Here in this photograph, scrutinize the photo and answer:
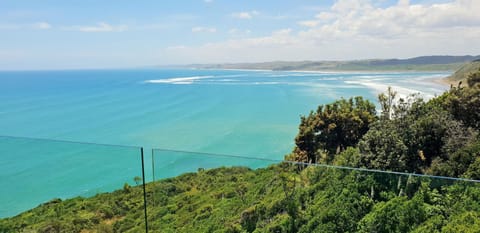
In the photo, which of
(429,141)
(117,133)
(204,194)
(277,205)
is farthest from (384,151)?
(117,133)

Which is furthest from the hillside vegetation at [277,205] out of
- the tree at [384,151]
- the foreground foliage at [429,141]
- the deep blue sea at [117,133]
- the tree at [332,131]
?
the tree at [332,131]

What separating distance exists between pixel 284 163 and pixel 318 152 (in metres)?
9.54

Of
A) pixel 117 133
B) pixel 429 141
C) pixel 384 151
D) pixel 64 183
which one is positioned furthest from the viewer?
pixel 117 133

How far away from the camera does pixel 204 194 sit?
134 inches

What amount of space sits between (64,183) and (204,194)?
4.86 ft

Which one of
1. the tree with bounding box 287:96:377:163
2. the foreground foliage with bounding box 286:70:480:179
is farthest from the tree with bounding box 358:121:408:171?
the tree with bounding box 287:96:377:163

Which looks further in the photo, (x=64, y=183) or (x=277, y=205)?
(x=64, y=183)

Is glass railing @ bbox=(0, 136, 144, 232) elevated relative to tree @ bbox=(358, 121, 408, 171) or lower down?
elevated

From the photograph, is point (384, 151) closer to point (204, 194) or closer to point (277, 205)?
point (277, 205)

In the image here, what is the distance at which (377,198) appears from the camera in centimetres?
271

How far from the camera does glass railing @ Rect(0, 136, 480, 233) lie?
8.50ft

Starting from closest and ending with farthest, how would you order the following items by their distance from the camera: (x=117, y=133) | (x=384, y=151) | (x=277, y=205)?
(x=277, y=205) → (x=384, y=151) → (x=117, y=133)

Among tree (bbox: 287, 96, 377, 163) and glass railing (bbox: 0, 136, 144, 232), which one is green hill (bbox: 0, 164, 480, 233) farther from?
tree (bbox: 287, 96, 377, 163)

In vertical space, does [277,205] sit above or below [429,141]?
above
